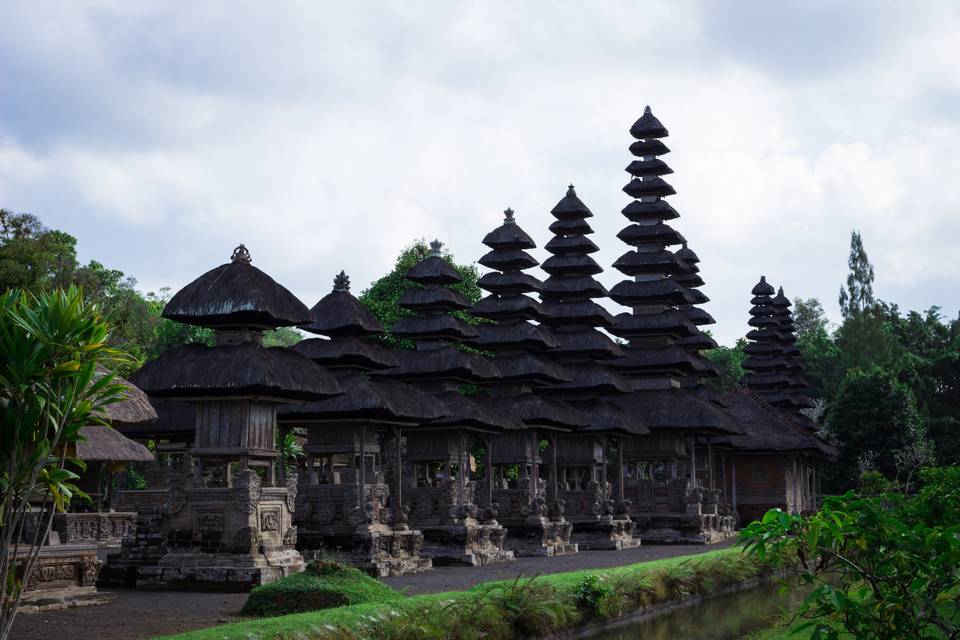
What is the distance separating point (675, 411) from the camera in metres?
47.2

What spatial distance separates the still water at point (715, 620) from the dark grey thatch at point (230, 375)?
912cm

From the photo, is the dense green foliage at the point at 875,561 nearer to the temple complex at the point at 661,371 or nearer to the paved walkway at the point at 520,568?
the paved walkway at the point at 520,568

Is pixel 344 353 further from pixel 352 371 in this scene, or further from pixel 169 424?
pixel 169 424

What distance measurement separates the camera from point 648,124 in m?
55.1

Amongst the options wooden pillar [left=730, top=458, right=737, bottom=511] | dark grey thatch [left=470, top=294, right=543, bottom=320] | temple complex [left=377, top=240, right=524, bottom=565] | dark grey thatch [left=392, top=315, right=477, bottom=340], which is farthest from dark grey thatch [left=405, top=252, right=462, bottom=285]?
wooden pillar [left=730, top=458, right=737, bottom=511]

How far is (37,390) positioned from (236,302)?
14.3 m

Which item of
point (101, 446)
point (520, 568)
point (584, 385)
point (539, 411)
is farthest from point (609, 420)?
point (101, 446)

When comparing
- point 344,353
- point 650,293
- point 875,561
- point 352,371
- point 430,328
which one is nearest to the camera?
point 875,561

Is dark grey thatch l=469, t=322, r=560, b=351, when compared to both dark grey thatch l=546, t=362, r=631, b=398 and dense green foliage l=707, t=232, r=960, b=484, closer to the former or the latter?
dark grey thatch l=546, t=362, r=631, b=398

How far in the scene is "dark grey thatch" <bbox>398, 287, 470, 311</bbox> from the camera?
37938 mm

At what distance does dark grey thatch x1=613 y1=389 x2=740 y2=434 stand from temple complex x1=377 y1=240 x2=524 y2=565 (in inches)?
353

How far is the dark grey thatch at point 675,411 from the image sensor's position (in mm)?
46031

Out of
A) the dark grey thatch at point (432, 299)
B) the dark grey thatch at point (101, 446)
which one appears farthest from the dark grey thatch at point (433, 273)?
the dark grey thatch at point (101, 446)

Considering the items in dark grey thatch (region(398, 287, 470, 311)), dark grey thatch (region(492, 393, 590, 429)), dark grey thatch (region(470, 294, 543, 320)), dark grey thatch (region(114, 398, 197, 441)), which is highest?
dark grey thatch (region(470, 294, 543, 320))
